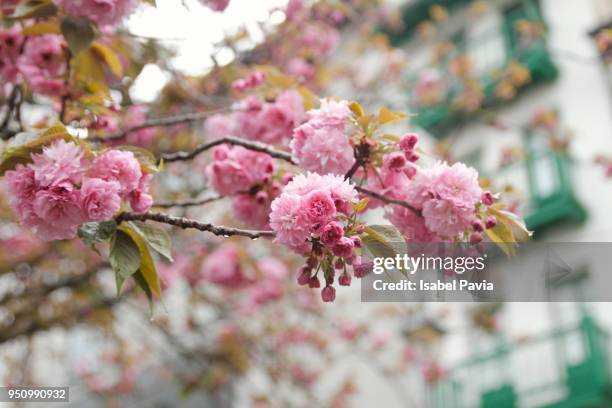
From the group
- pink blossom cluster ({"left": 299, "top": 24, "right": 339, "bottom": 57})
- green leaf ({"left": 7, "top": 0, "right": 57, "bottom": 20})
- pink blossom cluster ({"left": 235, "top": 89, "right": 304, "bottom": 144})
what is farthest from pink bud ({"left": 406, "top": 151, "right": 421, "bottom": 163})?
pink blossom cluster ({"left": 299, "top": 24, "right": 339, "bottom": 57})

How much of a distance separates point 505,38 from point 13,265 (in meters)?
7.49

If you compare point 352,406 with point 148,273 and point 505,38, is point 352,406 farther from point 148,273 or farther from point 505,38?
point 148,273

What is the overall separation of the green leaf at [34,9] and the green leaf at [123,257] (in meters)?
0.99

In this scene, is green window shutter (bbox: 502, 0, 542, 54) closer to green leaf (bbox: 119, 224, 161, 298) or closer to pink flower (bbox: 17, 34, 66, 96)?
pink flower (bbox: 17, 34, 66, 96)

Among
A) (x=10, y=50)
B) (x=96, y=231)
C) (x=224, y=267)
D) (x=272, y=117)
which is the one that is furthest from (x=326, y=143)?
(x=224, y=267)

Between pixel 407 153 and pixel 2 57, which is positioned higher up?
pixel 2 57

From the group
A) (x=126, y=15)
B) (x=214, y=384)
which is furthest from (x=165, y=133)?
(x=126, y=15)

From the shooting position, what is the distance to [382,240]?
2.02 metres

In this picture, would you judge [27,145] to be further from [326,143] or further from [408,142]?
[408,142]

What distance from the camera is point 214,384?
242 inches

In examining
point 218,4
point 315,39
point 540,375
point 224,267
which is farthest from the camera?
point 540,375

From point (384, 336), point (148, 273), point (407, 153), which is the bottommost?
point (148, 273)

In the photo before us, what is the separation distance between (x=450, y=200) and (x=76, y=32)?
1461mm

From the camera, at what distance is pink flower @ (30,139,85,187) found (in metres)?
2.04
